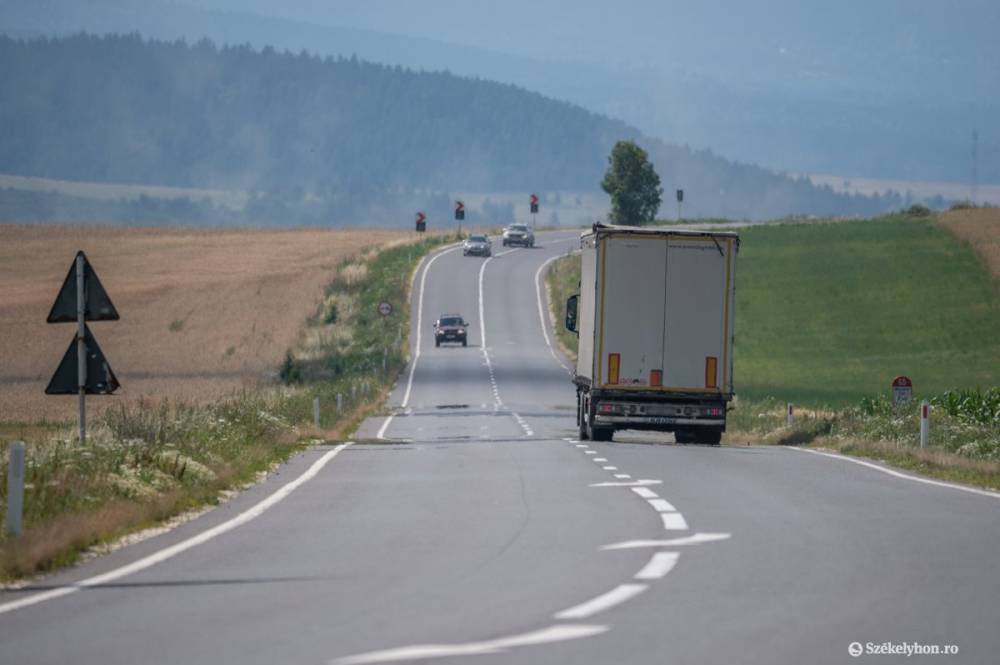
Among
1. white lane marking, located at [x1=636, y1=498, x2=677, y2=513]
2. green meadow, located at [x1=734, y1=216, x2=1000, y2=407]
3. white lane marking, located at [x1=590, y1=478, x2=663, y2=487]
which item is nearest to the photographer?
white lane marking, located at [x1=636, y1=498, x2=677, y2=513]

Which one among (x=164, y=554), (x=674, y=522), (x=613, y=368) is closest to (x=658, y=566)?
(x=674, y=522)

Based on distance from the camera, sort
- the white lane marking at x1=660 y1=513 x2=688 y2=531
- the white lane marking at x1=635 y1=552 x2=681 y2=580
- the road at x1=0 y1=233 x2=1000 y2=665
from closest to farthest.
Result: the road at x1=0 y1=233 x2=1000 y2=665 < the white lane marking at x1=635 y1=552 x2=681 y2=580 < the white lane marking at x1=660 y1=513 x2=688 y2=531

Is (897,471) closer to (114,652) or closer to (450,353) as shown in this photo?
(114,652)

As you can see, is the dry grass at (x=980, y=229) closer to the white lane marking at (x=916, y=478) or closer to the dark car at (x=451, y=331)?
the dark car at (x=451, y=331)

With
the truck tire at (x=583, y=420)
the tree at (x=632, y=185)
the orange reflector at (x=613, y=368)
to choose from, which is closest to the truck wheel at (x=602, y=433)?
the truck tire at (x=583, y=420)

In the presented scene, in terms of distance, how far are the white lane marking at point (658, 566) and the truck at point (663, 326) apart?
56.2ft

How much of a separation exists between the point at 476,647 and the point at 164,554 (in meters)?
4.69

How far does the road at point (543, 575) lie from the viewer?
8.29m

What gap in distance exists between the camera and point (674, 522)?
13.9m

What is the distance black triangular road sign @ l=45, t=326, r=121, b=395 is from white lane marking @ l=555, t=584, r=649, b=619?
8.71m

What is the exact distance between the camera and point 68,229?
133750mm

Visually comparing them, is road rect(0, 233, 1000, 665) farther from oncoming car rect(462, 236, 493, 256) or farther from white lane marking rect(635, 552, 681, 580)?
oncoming car rect(462, 236, 493, 256)

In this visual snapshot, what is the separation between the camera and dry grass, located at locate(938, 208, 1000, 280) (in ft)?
292

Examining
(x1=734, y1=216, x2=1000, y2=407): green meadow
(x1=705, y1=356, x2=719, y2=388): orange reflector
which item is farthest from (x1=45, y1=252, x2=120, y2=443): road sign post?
(x1=734, y1=216, x2=1000, y2=407): green meadow
